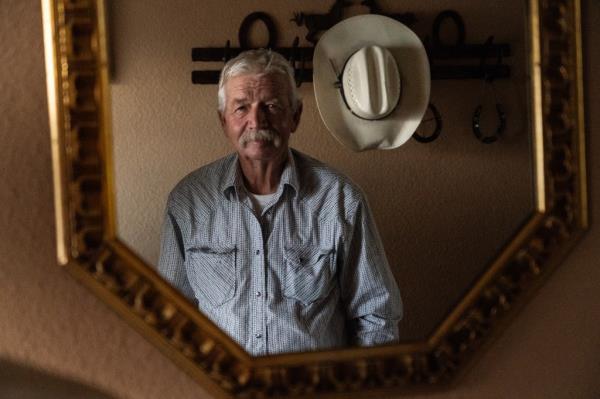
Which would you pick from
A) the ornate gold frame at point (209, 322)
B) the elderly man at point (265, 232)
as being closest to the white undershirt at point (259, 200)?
the elderly man at point (265, 232)

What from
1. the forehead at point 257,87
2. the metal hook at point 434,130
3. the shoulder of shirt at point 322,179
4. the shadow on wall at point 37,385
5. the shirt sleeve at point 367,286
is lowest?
the shadow on wall at point 37,385

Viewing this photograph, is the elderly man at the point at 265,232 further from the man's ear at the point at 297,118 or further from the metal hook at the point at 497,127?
the metal hook at the point at 497,127

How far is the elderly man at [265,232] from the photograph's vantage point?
2.44ft

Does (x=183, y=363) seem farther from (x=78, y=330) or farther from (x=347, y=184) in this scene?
(x=347, y=184)

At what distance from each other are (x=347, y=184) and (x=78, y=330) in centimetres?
31

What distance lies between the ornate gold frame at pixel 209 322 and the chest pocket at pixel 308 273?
7cm

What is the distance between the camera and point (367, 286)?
79 centimetres

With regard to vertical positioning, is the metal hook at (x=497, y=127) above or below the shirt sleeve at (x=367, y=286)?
above

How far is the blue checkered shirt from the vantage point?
75 centimetres

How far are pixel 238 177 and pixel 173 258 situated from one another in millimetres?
106

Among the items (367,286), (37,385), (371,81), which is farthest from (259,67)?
(37,385)

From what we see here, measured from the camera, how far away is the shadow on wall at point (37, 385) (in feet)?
2.33

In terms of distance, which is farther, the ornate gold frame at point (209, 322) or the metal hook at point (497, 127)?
the metal hook at point (497, 127)

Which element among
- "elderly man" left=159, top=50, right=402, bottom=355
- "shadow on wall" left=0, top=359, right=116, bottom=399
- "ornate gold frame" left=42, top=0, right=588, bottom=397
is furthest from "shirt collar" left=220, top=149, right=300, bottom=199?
"shadow on wall" left=0, top=359, right=116, bottom=399
